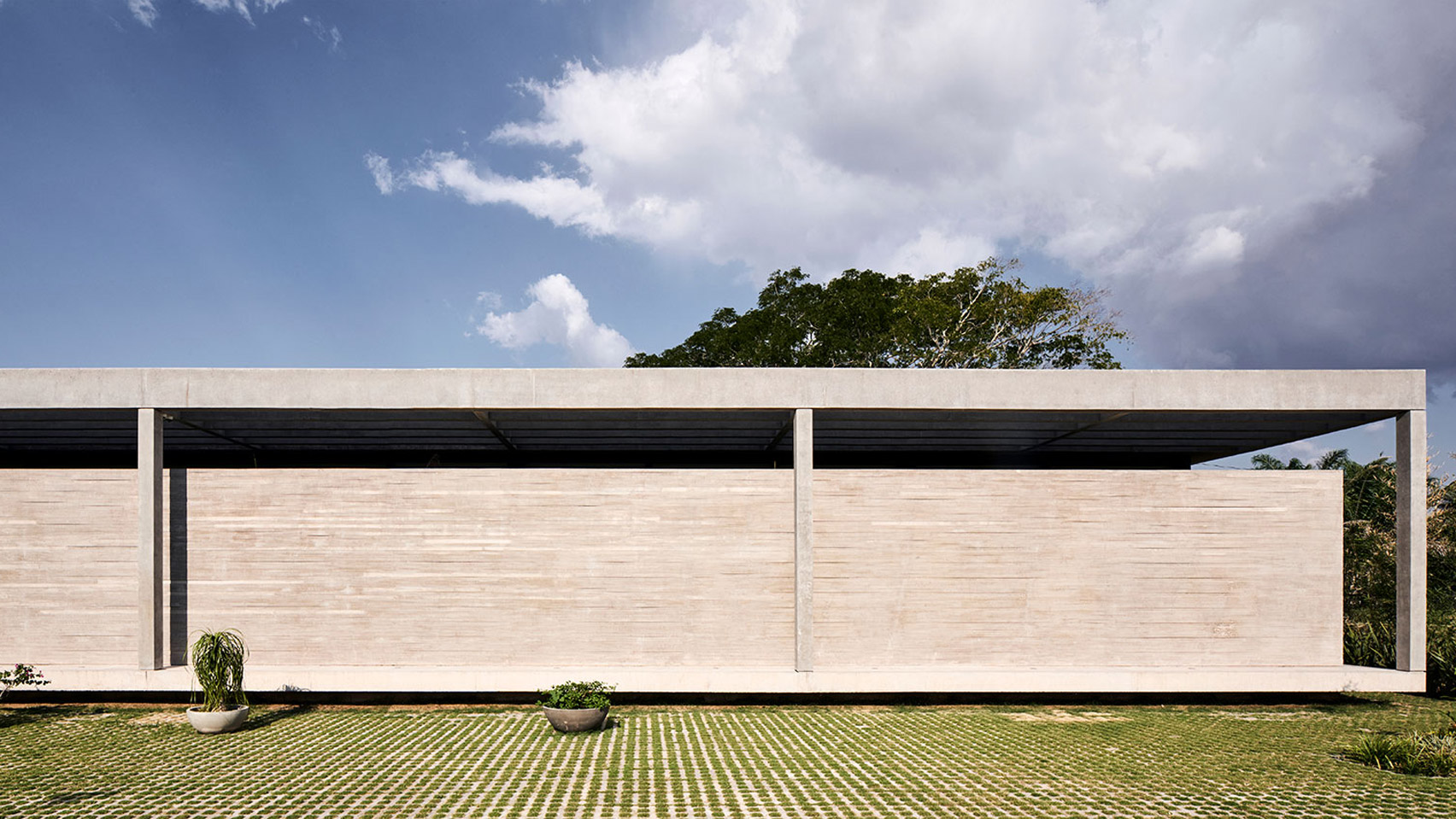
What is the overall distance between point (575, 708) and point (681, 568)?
7.77ft

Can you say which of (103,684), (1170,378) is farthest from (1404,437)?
(103,684)

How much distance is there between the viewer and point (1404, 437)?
10570 millimetres

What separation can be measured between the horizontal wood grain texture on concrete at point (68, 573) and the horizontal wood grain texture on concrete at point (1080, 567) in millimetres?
9486

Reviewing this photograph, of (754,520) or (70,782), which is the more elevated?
(754,520)

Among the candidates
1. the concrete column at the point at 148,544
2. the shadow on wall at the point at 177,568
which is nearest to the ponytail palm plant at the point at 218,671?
the concrete column at the point at 148,544

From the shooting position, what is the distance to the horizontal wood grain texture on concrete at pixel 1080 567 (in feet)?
35.3

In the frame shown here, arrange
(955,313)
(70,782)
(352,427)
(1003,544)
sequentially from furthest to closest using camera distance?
1. (955,313)
2. (352,427)
3. (1003,544)
4. (70,782)

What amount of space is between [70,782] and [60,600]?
4.39 meters

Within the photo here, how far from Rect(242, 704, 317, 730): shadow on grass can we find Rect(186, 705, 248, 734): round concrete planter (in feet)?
0.93

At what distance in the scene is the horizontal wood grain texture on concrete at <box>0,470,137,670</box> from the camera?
1055 centimetres

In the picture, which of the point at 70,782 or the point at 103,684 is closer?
the point at 70,782

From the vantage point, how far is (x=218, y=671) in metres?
Result: 9.25

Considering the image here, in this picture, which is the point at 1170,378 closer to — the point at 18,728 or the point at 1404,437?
the point at 1404,437

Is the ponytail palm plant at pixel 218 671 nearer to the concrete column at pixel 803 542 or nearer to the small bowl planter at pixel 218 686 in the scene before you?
the small bowl planter at pixel 218 686
